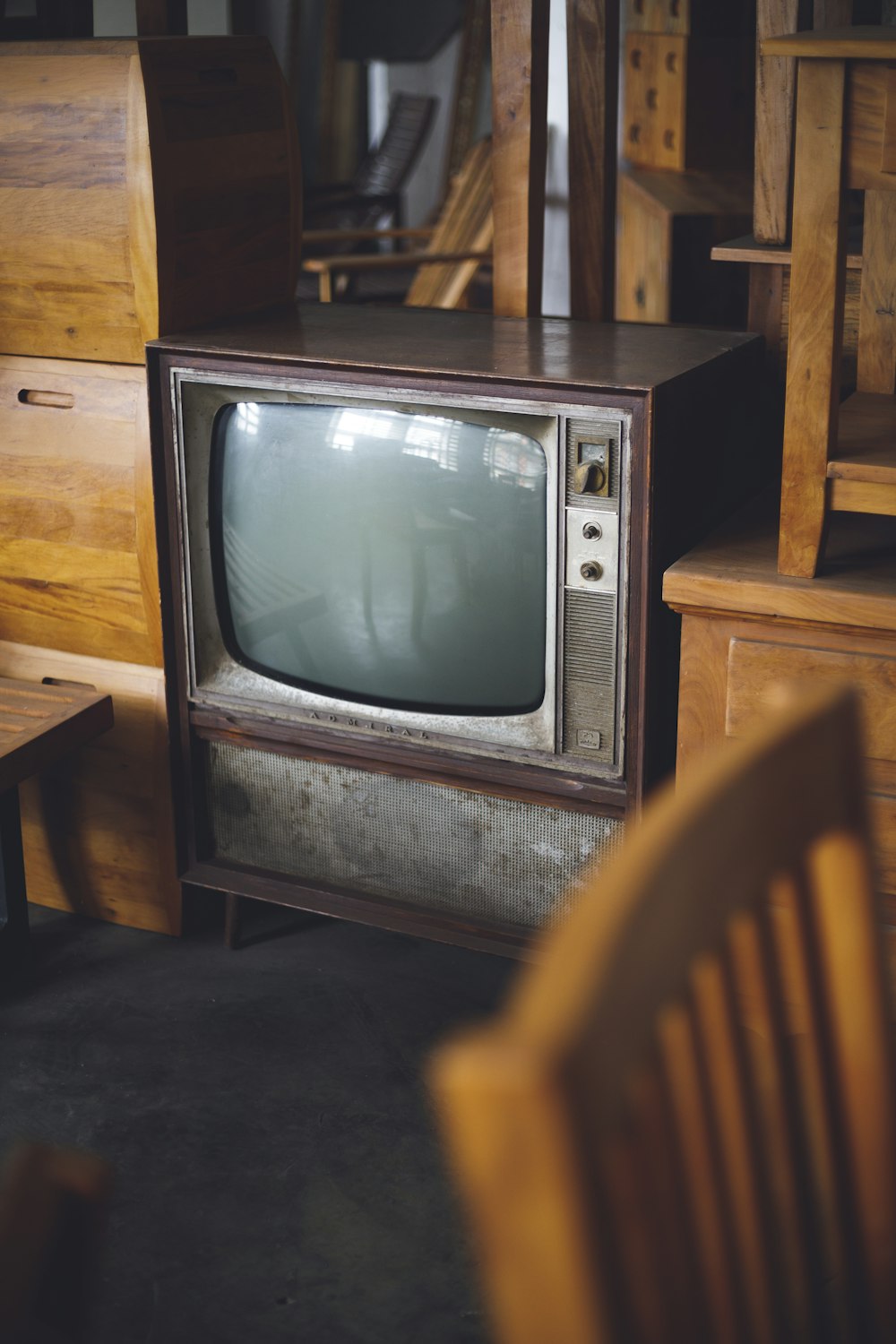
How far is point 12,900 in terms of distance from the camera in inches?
87.0

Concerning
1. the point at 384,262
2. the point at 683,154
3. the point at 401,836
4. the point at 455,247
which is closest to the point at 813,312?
the point at 401,836

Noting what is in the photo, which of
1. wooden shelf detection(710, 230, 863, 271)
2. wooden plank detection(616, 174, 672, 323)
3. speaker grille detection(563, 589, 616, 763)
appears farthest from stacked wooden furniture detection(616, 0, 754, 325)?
speaker grille detection(563, 589, 616, 763)

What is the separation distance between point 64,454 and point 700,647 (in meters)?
1.02

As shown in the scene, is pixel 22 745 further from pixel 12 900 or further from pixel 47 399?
pixel 47 399

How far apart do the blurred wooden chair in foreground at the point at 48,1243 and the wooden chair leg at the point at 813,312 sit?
1225 millimetres

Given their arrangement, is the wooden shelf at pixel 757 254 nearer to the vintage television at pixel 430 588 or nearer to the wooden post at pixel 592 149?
the vintage television at pixel 430 588

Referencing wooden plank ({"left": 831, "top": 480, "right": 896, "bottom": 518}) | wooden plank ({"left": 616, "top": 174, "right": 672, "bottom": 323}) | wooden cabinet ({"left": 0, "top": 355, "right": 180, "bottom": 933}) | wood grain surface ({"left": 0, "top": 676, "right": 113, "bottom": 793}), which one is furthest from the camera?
wooden plank ({"left": 616, "top": 174, "right": 672, "bottom": 323})

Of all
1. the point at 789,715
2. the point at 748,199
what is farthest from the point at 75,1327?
the point at 748,199

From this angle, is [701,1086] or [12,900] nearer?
[701,1086]

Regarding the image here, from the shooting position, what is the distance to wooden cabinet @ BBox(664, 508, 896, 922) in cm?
162

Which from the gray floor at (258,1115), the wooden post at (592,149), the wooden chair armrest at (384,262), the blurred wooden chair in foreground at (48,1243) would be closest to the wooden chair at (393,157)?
the wooden chair armrest at (384,262)

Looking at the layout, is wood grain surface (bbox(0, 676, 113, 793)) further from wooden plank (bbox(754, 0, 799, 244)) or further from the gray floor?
wooden plank (bbox(754, 0, 799, 244))

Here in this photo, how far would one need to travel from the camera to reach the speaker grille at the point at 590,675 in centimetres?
177

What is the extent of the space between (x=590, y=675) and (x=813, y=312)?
1.69ft
